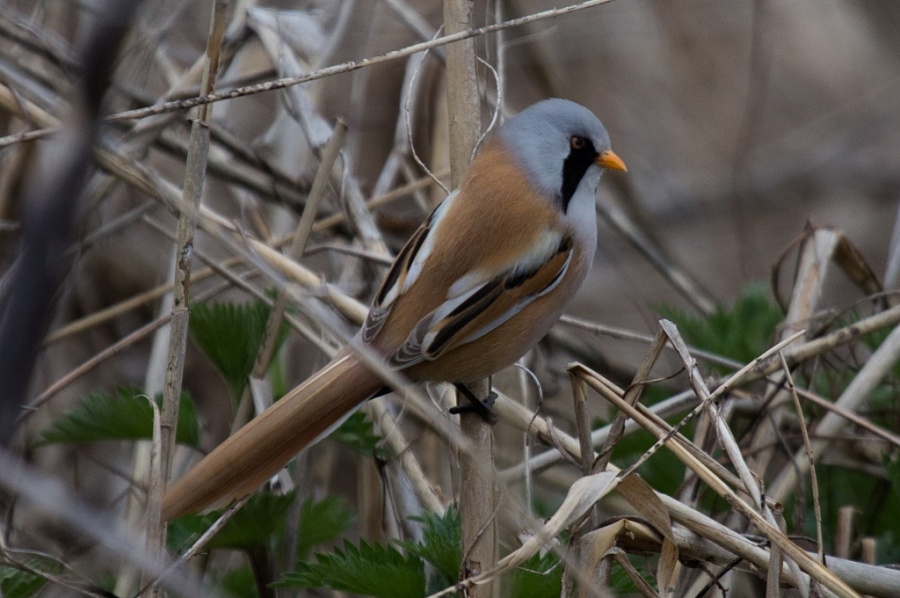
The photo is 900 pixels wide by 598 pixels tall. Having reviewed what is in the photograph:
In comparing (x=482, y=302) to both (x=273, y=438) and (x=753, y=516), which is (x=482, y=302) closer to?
(x=273, y=438)

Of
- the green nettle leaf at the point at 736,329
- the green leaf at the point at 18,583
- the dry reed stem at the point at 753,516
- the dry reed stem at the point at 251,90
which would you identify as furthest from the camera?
the green nettle leaf at the point at 736,329

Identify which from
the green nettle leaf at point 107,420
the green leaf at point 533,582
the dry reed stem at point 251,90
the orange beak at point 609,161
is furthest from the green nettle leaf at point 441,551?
the orange beak at point 609,161

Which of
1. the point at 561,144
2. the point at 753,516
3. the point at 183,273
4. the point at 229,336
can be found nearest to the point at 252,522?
the point at 229,336

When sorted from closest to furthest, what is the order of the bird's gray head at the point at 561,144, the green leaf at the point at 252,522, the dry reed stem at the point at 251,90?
1. the dry reed stem at the point at 251,90
2. the green leaf at the point at 252,522
3. the bird's gray head at the point at 561,144

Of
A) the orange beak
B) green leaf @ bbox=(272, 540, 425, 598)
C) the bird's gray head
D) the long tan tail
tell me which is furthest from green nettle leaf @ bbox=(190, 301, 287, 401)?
the orange beak

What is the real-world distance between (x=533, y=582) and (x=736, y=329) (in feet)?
5.13

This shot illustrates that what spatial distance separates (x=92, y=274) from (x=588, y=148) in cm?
269

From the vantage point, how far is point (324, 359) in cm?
286

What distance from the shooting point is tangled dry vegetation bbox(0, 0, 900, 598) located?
1925 millimetres

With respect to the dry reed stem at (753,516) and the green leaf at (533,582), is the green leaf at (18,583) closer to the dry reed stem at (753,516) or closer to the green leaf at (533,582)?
the green leaf at (533,582)

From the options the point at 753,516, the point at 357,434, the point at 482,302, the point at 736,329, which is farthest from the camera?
the point at 736,329

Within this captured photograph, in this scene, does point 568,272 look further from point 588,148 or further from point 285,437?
point 285,437

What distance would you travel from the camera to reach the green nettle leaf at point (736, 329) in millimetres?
3207

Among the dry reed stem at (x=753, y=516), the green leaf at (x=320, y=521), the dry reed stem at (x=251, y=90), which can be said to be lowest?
the dry reed stem at (x=753, y=516)
